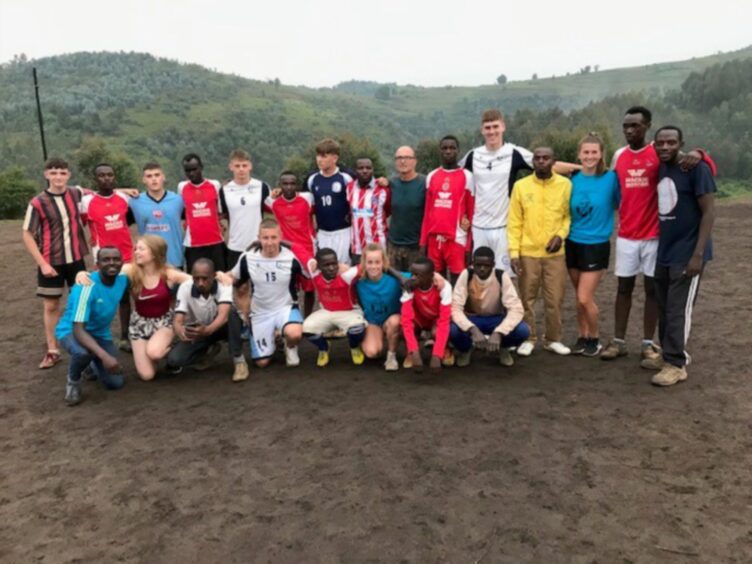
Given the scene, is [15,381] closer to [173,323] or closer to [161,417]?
[173,323]

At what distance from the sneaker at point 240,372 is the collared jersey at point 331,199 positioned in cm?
196

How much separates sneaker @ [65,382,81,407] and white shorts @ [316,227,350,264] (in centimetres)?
297

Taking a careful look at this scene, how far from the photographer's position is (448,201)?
598 centimetres

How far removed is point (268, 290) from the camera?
6008 mm

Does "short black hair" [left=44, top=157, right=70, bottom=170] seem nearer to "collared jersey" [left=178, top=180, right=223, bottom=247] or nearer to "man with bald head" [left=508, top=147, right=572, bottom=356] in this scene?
"collared jersey" [left=178, top=180, right=223, bottom=247]

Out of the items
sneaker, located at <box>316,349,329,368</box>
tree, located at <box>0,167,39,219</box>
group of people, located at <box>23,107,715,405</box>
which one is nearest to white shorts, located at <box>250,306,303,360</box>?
group of people, located at <box>23,107,715,405</box>

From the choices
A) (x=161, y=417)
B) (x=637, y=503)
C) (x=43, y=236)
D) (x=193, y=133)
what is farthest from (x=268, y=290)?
(x=193, y=133)

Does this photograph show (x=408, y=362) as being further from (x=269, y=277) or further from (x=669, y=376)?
(x=669, y=376)

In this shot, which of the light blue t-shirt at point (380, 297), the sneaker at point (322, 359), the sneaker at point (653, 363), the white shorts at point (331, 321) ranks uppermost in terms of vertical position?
the light blue t-shirt at point (380, 297)

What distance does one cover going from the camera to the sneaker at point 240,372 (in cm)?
552

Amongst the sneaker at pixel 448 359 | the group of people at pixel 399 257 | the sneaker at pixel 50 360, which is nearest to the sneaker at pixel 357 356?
the group of people at pixel 399 257

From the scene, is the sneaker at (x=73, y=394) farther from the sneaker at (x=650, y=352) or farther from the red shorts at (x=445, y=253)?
the sneaker at (x=650, y=352)

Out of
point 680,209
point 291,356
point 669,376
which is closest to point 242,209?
point 291,356

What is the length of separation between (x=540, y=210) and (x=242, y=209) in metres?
3.32
